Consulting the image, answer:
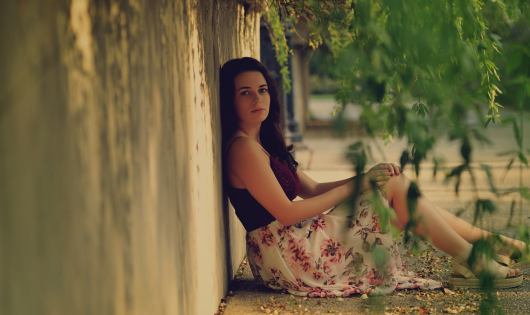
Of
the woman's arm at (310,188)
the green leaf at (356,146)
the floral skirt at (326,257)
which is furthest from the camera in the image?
the woman's arm at (310,188)

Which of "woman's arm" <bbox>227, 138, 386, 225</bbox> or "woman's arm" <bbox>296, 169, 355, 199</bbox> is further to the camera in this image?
"woman's arm" <bbox>296, 169, 355, 199</bbox>

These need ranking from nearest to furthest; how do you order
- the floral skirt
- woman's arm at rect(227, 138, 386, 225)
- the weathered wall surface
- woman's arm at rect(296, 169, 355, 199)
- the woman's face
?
1. the weathered wall surface
2. woman's arm at rect(227, 138, 386, 225)
3. the floral skirt
4. the woman's face
5. woman's arm at rect(296, 169, 355, 199)

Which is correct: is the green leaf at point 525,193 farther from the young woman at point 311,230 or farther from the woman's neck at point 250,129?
the woman's neck at point 250,129

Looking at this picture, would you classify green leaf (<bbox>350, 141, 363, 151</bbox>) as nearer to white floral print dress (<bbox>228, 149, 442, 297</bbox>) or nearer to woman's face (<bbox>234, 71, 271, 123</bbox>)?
white floral print dress (<bbox>228, 149, 442, 297</bbox>)

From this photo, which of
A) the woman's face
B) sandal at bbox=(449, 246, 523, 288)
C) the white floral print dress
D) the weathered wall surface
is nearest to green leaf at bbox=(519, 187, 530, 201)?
the weathered wall surface

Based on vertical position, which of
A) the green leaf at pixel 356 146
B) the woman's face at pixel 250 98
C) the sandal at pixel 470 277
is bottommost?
the sandal at pixel 470 277

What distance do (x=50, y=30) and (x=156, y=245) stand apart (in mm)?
861

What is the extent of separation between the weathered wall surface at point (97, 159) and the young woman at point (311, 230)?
66 cm

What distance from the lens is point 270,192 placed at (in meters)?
2.88

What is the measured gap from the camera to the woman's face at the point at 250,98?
3.20 metres

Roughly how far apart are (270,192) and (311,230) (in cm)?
40

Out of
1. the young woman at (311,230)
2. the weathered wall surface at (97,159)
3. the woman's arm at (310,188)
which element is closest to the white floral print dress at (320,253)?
the young woman at (311,230)

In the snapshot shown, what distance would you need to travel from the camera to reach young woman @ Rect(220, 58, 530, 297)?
116 inches

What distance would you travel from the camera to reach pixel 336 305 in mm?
2906
